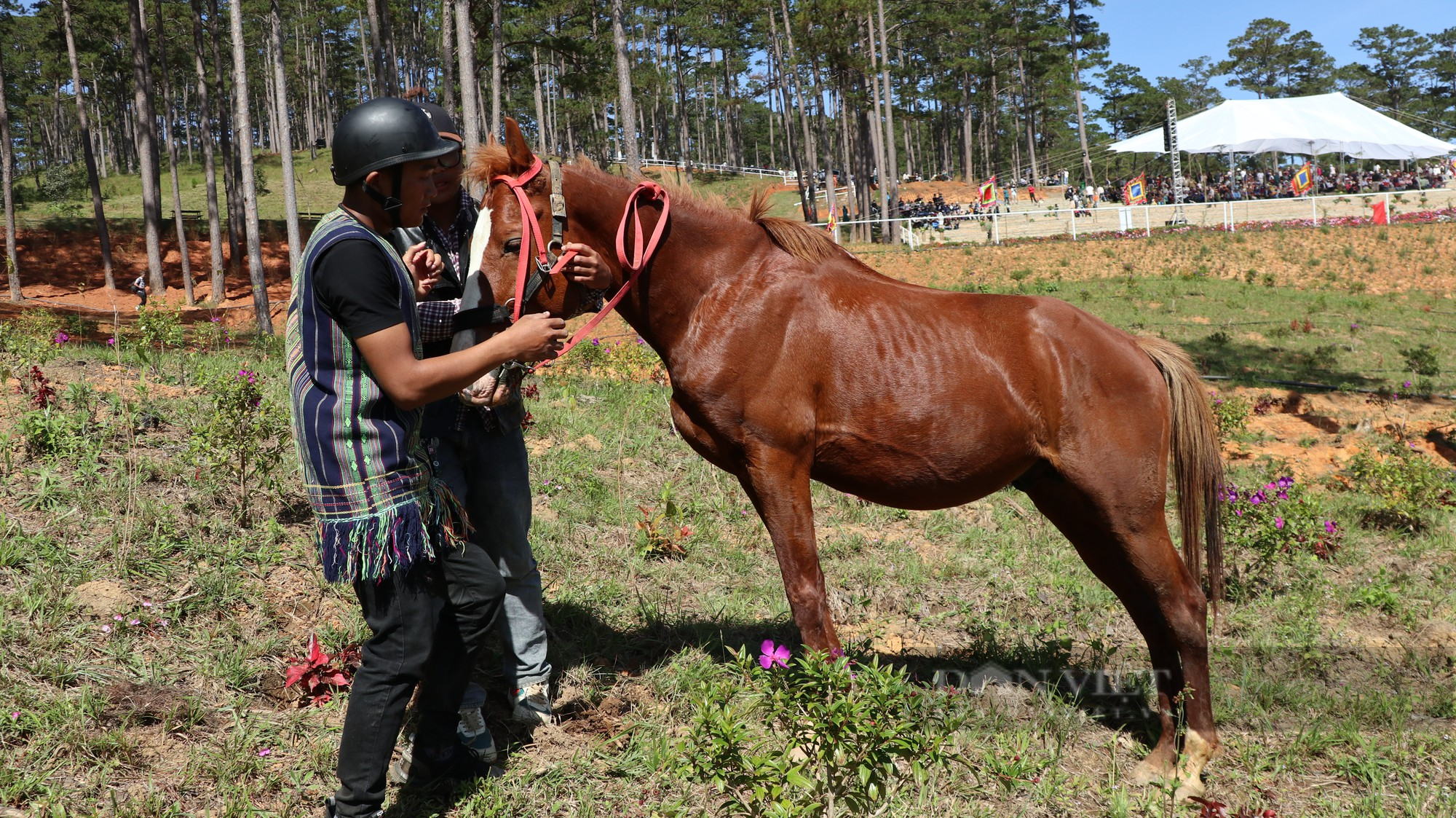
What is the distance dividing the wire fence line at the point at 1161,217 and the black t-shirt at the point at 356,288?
24.6 m

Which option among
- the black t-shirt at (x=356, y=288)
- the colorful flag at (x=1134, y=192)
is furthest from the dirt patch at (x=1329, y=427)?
the colorful flag at (x=1134, y=192)

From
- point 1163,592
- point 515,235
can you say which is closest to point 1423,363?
point 1163,592

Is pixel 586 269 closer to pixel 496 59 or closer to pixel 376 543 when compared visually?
pixel 376 543

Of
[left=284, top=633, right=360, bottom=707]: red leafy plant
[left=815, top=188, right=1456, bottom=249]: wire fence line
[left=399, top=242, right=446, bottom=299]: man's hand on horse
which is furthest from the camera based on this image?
[left=815, top=188, right=1456, bottom=249]: wire fence line

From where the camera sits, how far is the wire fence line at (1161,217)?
88.4ft

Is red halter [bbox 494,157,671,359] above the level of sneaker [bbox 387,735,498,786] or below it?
above

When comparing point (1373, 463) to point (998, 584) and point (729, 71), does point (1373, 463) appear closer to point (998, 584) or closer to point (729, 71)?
point (998, 584)

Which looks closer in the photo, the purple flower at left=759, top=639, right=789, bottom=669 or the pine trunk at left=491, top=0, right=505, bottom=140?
the purple flower at left=759, top=639, right=789, bottom=669

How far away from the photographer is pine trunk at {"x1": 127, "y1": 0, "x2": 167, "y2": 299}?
79.4ft

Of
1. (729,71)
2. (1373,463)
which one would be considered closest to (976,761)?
(1373,463)

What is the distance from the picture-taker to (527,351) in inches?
106

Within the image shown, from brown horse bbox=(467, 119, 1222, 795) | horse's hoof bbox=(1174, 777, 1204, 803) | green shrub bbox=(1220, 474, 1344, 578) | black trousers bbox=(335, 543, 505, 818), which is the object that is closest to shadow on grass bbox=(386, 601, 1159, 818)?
horse's hoof bbox=(1174, 777, 1204, 803)

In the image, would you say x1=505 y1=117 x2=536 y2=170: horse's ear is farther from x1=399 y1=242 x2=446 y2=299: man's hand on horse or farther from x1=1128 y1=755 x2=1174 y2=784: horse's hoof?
x1=1128 y1=755 x2=1174 y2=784: horse's hoof

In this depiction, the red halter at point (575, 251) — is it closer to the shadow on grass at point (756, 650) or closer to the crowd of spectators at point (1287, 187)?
the shadow on grass at point (756, 650)
